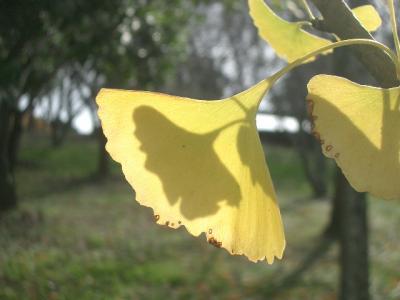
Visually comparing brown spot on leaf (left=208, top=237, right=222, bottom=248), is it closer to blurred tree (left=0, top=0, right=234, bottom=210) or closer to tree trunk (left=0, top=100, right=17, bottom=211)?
blurred tree (left=0, top=0, right=234, bottom=210)

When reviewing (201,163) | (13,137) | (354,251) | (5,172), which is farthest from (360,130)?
(13,137)

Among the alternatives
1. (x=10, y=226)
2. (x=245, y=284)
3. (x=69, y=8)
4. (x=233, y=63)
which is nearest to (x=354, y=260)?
(x=245, y=284)

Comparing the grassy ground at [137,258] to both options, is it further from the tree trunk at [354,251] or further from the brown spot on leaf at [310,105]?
the brown spot on leaf at [310,105]

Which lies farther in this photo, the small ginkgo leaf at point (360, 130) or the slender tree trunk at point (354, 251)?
the slender tree trunk at point (354, 251)

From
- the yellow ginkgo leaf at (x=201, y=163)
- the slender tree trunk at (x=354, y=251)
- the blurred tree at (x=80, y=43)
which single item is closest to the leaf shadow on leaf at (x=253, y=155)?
the yellow ginkgo leaf at (x=201, y=163)

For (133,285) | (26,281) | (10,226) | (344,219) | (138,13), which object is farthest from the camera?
(138,13)

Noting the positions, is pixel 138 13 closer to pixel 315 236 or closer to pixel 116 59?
pixel 116 59
